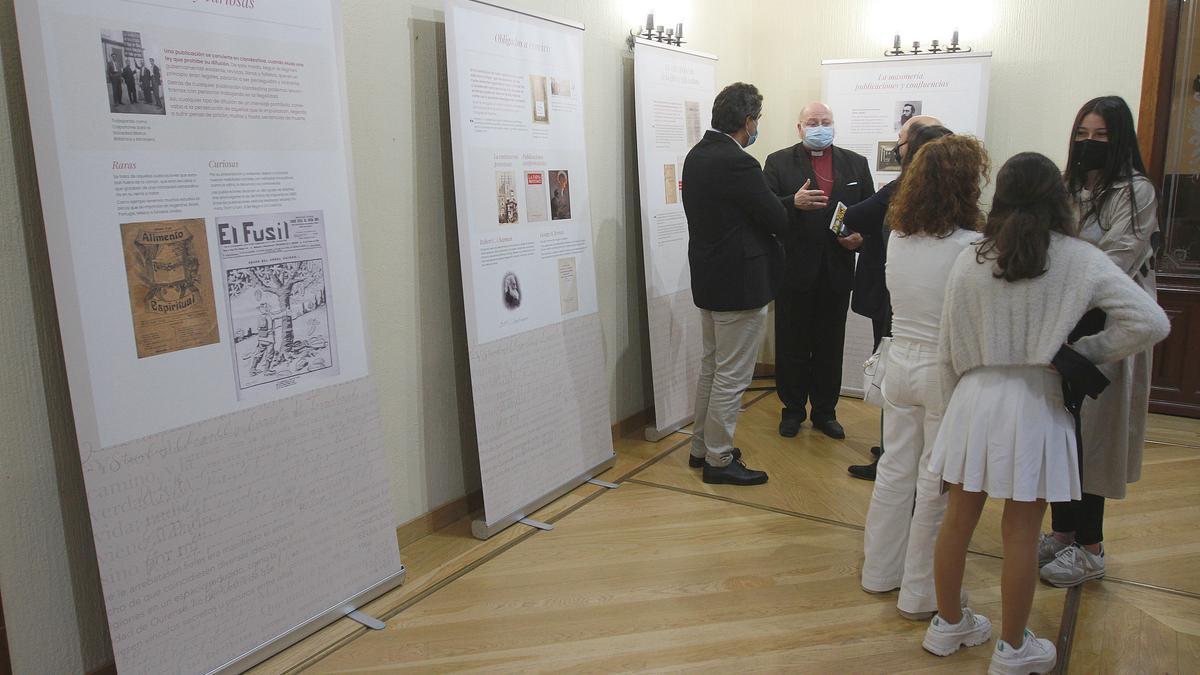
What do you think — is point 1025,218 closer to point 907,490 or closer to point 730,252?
point 907,490

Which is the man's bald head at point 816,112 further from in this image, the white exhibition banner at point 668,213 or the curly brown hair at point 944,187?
the curly brown hair at point 944,187

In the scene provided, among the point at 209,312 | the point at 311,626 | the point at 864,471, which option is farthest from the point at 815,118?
the point at 311,626

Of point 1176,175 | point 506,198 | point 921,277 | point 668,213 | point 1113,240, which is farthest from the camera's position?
point 1176,175

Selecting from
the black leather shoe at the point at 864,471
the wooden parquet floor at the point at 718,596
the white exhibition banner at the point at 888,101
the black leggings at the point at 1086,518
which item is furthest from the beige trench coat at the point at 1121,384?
the white exhibition banner at the point at 888,101

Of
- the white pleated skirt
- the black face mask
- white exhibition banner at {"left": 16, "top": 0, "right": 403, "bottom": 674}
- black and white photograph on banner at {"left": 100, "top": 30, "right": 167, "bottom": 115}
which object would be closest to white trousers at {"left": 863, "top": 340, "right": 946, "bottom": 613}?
the white pleated skirt

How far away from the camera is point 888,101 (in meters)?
5.17

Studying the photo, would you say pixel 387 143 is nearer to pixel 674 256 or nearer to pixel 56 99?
pixel 56 99

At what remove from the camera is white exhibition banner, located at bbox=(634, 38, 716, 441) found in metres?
4.38

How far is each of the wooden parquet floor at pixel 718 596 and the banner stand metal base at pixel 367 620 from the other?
1.3 inches

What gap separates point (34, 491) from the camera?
7.20 feet

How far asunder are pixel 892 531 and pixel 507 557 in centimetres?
141

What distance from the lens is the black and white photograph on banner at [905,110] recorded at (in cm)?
511

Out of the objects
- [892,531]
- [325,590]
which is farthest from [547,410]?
[892,531]

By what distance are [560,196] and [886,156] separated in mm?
2527
